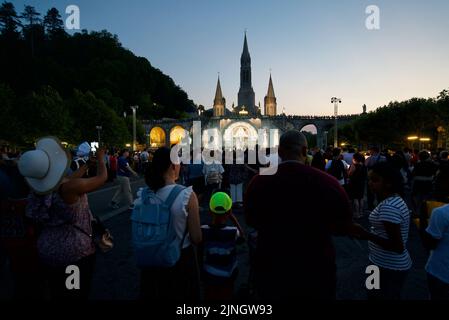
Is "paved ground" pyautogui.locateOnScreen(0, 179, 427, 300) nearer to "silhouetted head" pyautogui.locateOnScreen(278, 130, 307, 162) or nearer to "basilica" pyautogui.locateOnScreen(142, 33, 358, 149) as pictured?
"silhouetted head" pyautogui.locateOnScreen(278, 130, 307, 162)

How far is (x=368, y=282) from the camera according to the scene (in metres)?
3.19

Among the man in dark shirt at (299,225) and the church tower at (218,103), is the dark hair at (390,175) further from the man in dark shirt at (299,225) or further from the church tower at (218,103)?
the church tower at (218,103)

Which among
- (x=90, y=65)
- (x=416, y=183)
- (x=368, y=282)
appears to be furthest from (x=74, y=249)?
(x=90, y=65)

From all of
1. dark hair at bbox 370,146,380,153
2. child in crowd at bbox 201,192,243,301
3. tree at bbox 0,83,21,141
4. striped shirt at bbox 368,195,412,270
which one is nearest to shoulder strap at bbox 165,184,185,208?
child in crowd at bbox 201,192,243,301

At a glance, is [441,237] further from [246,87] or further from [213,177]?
[246,87]

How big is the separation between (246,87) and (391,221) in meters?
114

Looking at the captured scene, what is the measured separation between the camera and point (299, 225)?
7.49ft

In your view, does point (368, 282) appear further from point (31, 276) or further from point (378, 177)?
point (31, 276)

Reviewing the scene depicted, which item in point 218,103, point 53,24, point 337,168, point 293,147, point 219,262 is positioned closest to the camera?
point 293,147

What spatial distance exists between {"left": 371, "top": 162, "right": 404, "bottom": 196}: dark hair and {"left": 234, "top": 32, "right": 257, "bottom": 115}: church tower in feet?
Result: 361

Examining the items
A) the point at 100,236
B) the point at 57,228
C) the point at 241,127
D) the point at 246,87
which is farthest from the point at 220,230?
the point at 246,87

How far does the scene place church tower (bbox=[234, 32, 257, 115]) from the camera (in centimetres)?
11294

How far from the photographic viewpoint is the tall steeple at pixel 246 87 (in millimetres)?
112938

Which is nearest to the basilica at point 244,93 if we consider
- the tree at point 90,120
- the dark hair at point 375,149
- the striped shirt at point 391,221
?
the tree at point 90,120
